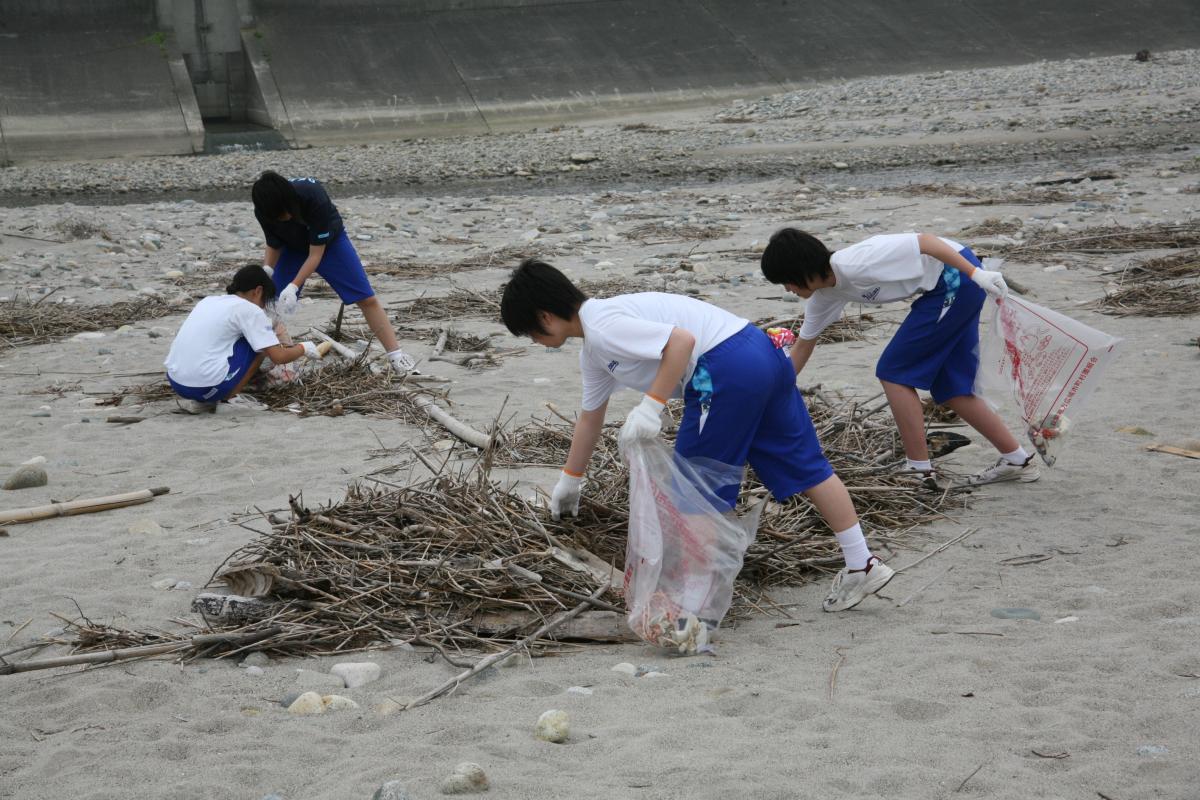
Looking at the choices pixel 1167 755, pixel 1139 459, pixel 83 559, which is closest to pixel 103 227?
pixel 83 559

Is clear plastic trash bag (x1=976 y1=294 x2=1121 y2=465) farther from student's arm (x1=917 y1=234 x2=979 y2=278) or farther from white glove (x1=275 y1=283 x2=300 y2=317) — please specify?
white glove (x1=275 y1=283 x2=300 y2=317)

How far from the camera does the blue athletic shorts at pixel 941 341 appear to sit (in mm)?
4387

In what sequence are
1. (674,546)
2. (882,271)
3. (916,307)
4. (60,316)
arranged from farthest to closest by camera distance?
(60,316) → (916,307) → (882,271) → (674,546)

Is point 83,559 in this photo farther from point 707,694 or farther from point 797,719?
point 797,719

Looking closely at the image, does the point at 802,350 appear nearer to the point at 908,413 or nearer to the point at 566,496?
the point at 908,413

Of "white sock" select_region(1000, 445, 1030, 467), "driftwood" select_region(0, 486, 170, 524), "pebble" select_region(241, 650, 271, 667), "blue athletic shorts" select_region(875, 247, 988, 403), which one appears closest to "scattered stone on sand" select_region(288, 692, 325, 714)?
"pebble" select_region(241, 650, 271, 667)

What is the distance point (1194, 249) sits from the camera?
8.20 m

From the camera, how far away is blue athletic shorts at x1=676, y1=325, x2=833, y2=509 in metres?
3.37

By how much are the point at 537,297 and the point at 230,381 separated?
10.4 ft

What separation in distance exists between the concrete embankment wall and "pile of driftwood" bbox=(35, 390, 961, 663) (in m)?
20.5

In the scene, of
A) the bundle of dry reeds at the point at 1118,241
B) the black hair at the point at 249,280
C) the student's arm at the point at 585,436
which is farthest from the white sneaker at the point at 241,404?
the bundle of dry reeds at the point at 1118,241

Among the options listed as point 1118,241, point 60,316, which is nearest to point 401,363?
point 60,316

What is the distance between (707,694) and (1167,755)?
1.05m

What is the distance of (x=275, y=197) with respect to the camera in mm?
6246
